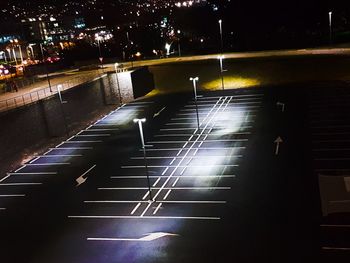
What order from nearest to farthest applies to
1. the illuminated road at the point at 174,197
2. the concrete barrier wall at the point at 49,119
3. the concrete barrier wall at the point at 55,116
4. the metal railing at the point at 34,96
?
the illuminated road at the point at 174,197 → the concrete barrier wall at the point at 49,119 → the concrete barrier wall at the point at 55,116 → the metal railing at the point at 34,96

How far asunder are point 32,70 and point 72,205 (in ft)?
167

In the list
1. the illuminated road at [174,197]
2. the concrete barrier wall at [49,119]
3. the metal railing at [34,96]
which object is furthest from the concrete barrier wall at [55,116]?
the illuminated road at [174,197]

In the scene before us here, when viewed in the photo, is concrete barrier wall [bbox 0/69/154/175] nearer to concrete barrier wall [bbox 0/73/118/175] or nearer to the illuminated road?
concrete barrier wall [bbox 0/73/118/175]

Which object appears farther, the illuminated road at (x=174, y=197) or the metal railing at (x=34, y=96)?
the metal railing at (x=34, y=96)

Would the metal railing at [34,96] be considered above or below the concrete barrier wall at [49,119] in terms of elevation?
above

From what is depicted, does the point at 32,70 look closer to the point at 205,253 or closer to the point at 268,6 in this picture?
the point at 268,6


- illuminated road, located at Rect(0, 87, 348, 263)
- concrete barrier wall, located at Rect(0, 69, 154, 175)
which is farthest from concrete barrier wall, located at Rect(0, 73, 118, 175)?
illuminated road, located at Rect(0, 87, 348, 263)

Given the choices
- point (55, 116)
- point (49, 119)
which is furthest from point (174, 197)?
point (55, 116)

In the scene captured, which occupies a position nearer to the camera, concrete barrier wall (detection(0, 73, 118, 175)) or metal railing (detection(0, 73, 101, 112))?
concrete barrier wall (detection(0, 73, 118, 175))

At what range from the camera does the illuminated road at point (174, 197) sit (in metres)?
18.8

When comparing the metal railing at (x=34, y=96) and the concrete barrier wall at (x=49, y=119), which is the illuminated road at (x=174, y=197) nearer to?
the concrete barrier wall at (x=49, y=119)

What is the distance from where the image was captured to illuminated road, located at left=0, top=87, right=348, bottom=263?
18.8 meters

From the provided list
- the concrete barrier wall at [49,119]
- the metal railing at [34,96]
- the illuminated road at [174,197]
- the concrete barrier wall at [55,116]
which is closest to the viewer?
the illuminated road at [174,197]

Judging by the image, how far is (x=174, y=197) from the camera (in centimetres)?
2405
